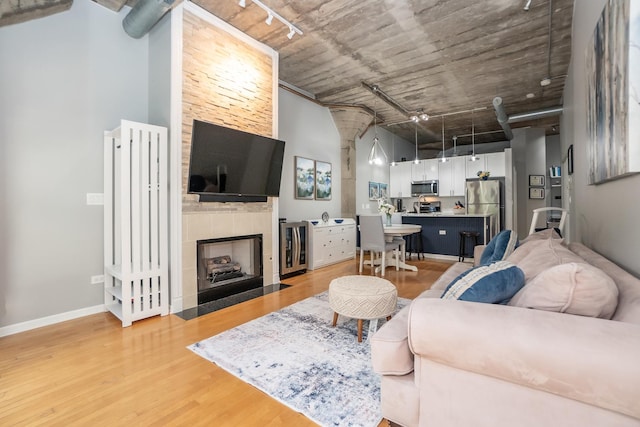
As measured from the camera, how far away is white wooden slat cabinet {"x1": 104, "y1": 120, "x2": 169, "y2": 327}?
2745mm

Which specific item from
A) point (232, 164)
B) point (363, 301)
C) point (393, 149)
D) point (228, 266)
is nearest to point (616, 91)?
point (363, 301)

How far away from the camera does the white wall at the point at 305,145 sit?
203 inches

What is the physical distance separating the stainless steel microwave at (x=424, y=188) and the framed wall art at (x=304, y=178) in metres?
3.59

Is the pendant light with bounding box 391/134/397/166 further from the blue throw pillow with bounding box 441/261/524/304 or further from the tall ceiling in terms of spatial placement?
the blue throw pillow with bounding box 441/261/524/304

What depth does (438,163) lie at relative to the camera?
7836 millimetres

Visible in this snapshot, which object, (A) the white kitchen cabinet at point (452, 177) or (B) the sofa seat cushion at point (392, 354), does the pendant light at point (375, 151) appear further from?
(B) the sofa seat cushion at point (392, 354)

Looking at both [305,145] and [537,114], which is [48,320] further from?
[537,114]

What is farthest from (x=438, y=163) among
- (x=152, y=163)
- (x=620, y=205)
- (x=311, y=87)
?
(x=152, y=163)

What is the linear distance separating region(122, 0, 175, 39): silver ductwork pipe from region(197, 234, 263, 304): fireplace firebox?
2347mm

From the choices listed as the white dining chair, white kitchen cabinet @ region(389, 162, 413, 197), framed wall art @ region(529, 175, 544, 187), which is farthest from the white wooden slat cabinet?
framed wall art @ region(529, 175, 544, 187)

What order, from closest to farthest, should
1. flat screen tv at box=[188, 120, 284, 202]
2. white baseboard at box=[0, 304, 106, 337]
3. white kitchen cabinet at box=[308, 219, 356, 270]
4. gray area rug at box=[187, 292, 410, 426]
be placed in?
1. gray area rug at box=[187, 292, 410, 426]
2. white baseboard at box=[0, 304, 106, 337]
3. flat screen tv at box=[188, 120, 284, 202]
4. white kitchen cabinet at box=[308, 219, 356, 270]

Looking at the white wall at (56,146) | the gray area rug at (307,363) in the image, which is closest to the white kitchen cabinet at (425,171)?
the gray area rug at (307,363)

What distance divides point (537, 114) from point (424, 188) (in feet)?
9.46

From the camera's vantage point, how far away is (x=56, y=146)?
2.81 meters
